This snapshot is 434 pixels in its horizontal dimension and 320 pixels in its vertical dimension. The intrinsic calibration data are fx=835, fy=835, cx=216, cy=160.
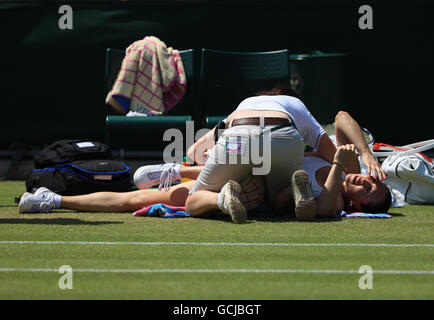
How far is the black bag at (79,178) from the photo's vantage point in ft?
21.3

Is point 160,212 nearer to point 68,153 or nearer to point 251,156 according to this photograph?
point 251,156

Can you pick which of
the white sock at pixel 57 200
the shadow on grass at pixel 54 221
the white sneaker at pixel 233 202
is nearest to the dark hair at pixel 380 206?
the white sneaker at pixel 233 202

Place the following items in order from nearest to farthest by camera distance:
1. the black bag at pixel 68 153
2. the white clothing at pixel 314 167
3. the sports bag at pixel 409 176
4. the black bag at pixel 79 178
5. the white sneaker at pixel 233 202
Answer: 1. the white sneaker at pixel 233 202
2. the white clothing at pixel 314 167
3. the black bag at pixel 79 178
4. the black bag at pixel 68 153
5. the sports bag at pixel 409 176

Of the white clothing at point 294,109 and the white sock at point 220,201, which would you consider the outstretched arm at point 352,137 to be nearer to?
the white clothing at point 294,109

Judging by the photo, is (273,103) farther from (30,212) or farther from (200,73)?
(200,73)

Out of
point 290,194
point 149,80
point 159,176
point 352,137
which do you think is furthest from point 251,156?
point 149,80

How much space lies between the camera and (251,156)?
17.4 feet

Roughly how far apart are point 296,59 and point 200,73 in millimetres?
1126

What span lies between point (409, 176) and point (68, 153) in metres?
2.82

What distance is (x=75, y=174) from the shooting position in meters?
6.51

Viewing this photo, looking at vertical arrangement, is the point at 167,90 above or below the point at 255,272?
above

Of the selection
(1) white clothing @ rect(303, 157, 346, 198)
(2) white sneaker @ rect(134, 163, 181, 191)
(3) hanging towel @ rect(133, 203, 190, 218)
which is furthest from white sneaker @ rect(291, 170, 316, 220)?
(2) white sneaker @ rect(134, 163, 181, 191)
